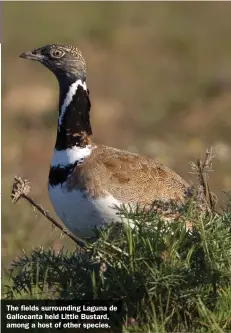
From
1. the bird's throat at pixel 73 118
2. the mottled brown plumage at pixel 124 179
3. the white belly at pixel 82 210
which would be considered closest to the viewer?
the white belly at pixel 82 210

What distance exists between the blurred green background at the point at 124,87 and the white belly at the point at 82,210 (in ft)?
4.97

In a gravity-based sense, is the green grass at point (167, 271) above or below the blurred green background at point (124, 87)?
below

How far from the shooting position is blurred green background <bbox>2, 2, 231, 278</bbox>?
9.66m

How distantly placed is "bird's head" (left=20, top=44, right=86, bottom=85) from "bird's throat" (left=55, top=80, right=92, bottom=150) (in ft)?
0.17

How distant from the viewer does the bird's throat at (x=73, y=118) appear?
17.7 feet

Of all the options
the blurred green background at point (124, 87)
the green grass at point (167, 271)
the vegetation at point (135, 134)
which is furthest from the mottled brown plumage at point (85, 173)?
the blurred green background at point (124, 87)

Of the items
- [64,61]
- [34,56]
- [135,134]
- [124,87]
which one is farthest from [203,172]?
[124,87]

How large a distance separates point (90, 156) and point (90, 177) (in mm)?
195

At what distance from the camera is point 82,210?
5.01m

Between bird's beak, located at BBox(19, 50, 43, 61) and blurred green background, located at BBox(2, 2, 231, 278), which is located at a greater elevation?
blurred green background, located at BBox(2, 2, 231, 278)

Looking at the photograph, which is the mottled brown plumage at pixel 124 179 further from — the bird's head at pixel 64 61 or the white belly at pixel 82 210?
the bird's head at pixel 64 61

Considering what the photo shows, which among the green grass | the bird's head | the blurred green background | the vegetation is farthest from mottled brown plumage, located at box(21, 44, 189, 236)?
the blurred green background

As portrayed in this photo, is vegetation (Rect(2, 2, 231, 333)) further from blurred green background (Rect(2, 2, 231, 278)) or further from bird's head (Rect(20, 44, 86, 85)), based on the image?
bird's head (Rect(20, 44, 86, 85))

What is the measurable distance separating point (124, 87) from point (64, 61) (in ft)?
30.5
